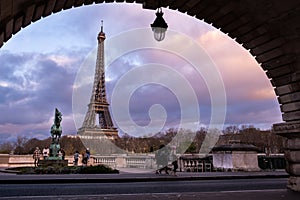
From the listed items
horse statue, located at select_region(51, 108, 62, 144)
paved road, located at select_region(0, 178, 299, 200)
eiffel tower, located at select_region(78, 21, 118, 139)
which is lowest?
paved road, located at select_region(0, 178, 299, 200)

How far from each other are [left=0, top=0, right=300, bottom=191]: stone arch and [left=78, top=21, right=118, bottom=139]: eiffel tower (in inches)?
2401

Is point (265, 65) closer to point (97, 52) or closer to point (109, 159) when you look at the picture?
point (109, 159)

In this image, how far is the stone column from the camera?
901 centimetres

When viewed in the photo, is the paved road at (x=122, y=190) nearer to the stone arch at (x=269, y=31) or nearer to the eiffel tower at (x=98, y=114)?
the stone arch at (x=269, y=31)

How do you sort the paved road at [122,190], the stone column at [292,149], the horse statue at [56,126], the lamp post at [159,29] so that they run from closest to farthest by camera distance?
the lamp post at [159,29], the stone column at [292,149], the paved road at [122,190], the horse statue at [56,126]

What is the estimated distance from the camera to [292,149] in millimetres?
9281

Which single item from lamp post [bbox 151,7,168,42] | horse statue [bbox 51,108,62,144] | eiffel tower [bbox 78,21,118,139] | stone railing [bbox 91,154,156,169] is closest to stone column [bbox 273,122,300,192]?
lamp post [bbox 151,7,168,42]

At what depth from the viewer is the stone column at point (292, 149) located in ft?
29.6

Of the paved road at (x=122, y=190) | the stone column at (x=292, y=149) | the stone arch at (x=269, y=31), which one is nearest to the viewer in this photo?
the stone arch at (x=269, y=31)

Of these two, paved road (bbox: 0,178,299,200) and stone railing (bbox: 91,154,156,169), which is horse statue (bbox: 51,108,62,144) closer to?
stone railing (bbox: 91,154,156,169)

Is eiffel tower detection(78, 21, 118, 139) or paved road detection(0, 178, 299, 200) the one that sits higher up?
eiffel tower detection(78, 21, 118, 139)

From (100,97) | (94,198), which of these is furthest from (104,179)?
(100,97)

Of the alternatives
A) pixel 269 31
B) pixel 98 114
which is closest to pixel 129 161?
pixel 269 31

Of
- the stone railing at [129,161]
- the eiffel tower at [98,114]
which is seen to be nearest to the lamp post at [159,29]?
the stone railing at [129,161]
